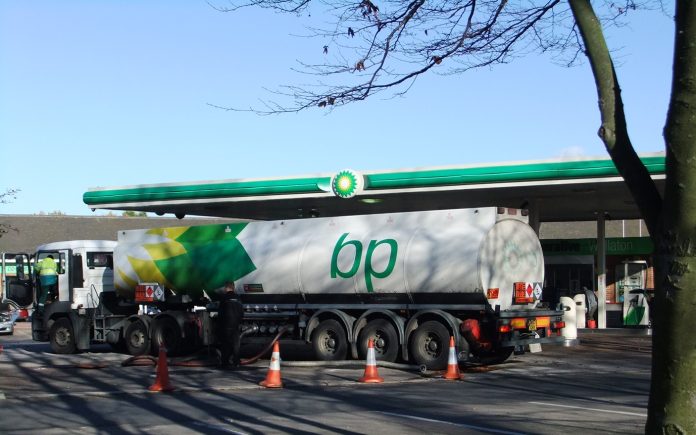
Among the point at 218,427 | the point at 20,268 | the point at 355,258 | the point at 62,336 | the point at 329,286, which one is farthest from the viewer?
the point at 20,268

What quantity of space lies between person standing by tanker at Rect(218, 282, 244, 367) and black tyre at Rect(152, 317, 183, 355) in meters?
3.37

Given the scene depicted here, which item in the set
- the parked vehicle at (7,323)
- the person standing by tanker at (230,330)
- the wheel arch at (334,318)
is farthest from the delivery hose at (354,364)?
the parked vehicle at (7,323)

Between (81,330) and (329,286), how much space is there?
6871 millimetres

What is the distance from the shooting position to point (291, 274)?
2048 cm

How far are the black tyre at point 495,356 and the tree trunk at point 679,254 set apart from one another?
46.0 feet

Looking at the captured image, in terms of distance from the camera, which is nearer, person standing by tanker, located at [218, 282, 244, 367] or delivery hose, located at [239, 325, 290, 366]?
person standing by tanker, located at [218, 282, 244, 367]

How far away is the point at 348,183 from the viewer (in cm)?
2495

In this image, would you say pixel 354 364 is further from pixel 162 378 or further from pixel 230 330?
pixel 162 378

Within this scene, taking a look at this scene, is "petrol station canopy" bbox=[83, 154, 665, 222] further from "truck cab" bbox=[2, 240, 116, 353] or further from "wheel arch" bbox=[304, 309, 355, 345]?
"wheel arch" bbox=[304, 309, 355, 345]

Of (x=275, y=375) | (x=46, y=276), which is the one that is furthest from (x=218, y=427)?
(x=46, y=276)

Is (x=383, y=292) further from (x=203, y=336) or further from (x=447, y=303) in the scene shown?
(x=203, y=336)

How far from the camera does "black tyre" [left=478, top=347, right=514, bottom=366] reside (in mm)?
18750

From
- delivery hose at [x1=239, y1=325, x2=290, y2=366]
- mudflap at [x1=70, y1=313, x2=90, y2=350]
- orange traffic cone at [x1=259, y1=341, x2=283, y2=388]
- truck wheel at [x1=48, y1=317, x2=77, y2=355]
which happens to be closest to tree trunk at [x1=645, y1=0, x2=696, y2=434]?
orange traffic cone at [x1=259, y1=341, x2=283, y2=388]

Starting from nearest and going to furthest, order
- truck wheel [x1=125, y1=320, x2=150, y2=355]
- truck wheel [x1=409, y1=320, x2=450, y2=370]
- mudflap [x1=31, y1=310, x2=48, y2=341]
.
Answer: truck wheel [x1=409, y1=320, x2=450, y2=370]
truck wheel [x1=125, y1=320, x2=150, y2=355]
mudflap [x1=31, y1=310, x2=48, y2=341]
